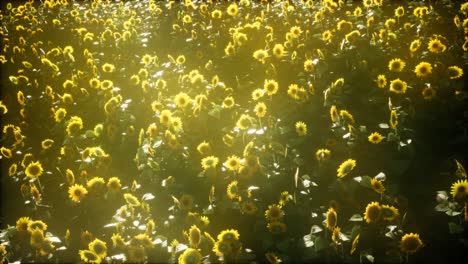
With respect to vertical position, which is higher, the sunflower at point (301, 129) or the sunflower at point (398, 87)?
the sunflower at point (398, 87)

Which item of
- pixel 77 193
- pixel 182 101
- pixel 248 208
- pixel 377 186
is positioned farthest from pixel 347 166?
pixel 77 193

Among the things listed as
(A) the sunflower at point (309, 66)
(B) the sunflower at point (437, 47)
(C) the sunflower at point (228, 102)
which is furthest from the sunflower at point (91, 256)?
(B) the sunflower at point (437, 47)

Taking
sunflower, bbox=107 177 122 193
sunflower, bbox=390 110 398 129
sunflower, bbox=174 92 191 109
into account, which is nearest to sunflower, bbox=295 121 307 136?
sunflower, bbox=390 110 398 129

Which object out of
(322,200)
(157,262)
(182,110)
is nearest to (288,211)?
(322,200)

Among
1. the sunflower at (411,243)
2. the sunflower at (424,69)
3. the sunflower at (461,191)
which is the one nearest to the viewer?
the sunflower at (411,243)

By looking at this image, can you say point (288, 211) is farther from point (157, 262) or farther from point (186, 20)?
point (186, 20)

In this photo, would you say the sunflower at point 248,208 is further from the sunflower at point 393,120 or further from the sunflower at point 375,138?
the sunflower at point 393,120

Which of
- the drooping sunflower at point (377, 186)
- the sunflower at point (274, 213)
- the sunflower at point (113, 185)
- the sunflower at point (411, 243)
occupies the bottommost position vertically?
the sunflower at point (411, 243)

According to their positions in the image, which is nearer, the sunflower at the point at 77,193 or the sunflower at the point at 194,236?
the sunflower at the point at 194,236
